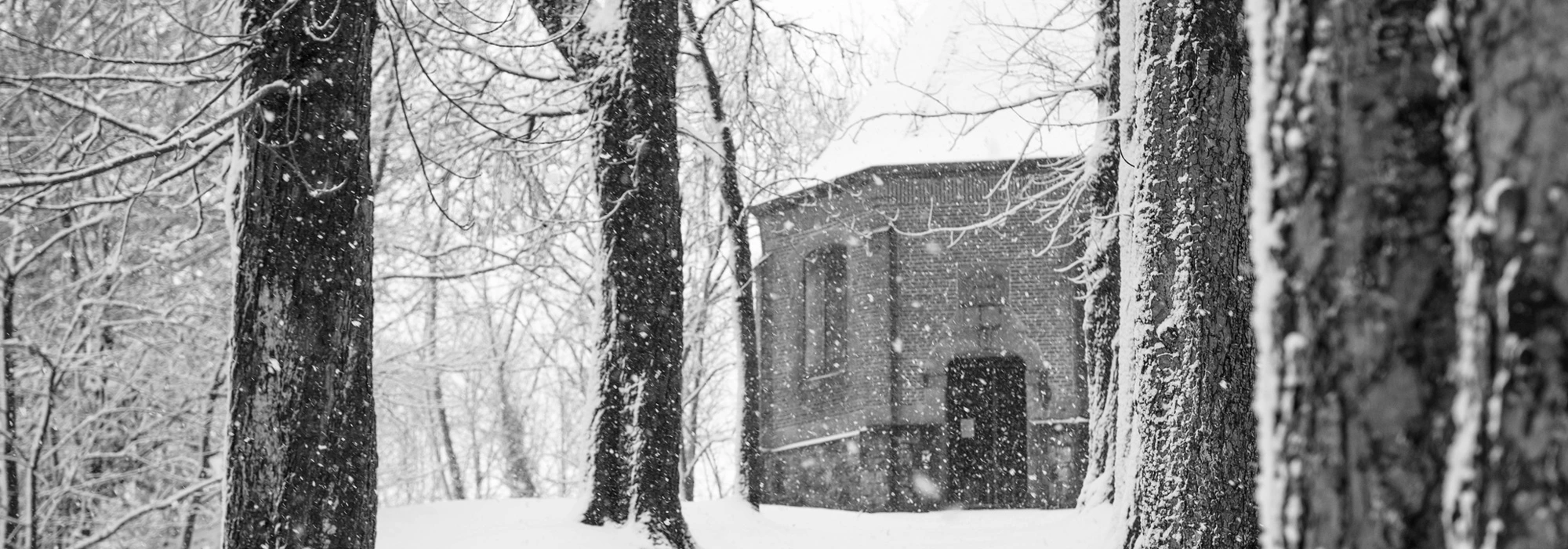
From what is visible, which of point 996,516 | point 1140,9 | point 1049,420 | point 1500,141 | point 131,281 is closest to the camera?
point 1500,141

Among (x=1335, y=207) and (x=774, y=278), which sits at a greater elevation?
(x=774, y=278)

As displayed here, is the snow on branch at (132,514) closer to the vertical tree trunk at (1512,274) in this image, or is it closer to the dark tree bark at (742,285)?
the dark tree bark at (742,285)

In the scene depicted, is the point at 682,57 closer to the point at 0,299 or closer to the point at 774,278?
the point at 774,278

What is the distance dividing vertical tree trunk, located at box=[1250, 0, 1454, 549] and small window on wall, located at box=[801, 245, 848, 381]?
23.9 metres

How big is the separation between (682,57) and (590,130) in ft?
33.2

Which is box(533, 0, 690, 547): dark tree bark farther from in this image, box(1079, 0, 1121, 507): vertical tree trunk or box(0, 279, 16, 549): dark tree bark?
box(0, 279, 16, 549): dark tree bark

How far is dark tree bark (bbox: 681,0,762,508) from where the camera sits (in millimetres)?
17828

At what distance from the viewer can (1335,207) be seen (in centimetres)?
152

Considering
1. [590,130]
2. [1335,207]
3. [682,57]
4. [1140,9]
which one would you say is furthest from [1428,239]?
[682,57]

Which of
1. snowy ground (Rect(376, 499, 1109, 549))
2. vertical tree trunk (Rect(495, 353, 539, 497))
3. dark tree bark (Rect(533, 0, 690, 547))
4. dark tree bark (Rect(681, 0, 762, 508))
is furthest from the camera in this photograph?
vertical tree trunk (Rect(495, 353, 539, 497))

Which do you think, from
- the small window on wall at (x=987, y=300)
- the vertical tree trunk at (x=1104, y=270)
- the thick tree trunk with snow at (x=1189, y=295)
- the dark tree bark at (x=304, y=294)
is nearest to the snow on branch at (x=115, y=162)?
the dark tree bark at (x=304, y=294)

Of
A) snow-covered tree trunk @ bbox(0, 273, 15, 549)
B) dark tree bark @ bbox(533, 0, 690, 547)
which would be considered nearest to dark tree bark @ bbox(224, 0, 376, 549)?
dark tree bark @ bbox(533, 0, 690, 547)

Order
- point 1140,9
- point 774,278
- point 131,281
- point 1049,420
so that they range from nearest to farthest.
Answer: point 1140,9 → point 131,281 → point 1049,420 → point 774,278

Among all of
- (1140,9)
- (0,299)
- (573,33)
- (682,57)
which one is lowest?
(0,299)
